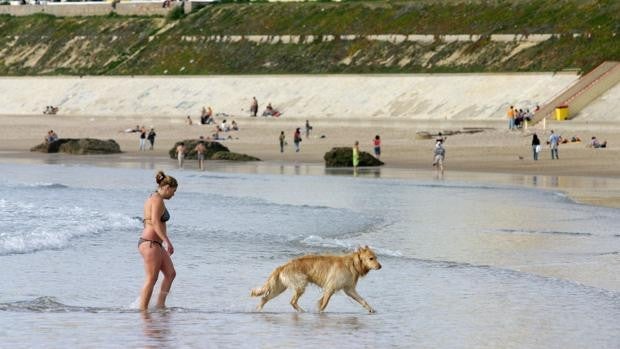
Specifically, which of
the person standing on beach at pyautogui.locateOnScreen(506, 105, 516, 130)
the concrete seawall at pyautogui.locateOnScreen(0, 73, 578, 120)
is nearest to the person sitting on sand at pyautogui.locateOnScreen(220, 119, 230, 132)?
the concrete seawall at pyautogui.locateOnScreen(0, 73, 578, 120)

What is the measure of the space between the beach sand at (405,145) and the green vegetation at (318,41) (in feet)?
32.9

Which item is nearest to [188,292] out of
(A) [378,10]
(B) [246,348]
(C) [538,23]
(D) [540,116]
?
(B) [246,348]

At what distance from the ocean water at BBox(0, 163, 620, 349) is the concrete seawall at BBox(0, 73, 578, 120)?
2948 centimetres

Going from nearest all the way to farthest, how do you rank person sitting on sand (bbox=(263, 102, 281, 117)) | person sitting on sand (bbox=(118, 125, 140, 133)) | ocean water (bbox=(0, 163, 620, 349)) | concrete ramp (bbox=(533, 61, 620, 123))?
ocean water (bbox=(0, 163, 620, 349)) < concrete ramp (bbox=(533, 61, 620, 123)) < person sitting on sand (bbox=(118, 125, 140, 133)) < person sitting on sand (bbox=(263, 102, 281, 117))

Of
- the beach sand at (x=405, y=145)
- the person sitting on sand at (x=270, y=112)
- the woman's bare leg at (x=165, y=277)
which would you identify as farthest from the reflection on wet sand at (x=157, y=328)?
the person sitting on sand at (x=270, y=112)

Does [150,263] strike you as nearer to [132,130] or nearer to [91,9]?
[132,130]

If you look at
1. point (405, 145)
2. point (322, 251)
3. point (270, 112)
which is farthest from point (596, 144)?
point (322, 251)

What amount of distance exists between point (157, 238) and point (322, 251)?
7.20 m

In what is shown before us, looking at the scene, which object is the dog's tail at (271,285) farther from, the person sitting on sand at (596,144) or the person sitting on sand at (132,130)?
the person sitting on sand at (132,130)

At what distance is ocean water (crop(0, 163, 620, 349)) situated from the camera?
1456 cm

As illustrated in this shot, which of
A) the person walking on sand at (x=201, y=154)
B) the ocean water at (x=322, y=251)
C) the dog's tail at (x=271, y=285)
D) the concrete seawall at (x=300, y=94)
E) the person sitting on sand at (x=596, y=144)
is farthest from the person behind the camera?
the concrete seawall at (x=300, y=94)

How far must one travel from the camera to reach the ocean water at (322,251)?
573 inches

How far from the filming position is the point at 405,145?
57.1 meters

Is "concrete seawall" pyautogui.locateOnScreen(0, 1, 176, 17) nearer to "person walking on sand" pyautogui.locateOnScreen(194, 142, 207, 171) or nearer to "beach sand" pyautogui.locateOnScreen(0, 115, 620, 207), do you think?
"beach sand" pyautogui.locateOnScreen(0, 115, 620, 207)
